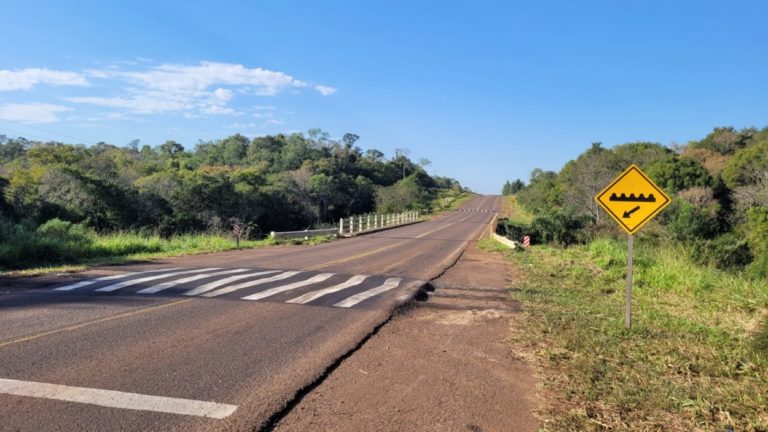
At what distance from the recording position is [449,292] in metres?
11.2

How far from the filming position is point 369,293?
34.3ft

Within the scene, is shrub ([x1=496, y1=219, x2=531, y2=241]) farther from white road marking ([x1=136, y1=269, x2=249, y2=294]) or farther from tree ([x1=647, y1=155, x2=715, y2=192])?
white road marking ([x1=136, y1=269, x2=249, y2=294])

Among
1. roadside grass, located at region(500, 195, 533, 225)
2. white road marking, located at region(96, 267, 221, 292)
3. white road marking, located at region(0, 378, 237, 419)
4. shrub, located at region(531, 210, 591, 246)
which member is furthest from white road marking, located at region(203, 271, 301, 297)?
roadside grass, located at region(500, 195, 533, 225)

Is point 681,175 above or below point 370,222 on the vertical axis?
above

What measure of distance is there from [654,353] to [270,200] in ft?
174

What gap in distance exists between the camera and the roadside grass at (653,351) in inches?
178

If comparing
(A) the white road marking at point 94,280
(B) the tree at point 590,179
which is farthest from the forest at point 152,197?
(B) the tree at point 590,179

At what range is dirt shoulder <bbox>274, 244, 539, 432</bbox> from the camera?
4289 mm

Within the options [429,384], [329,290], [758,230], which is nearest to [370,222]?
[758,230]

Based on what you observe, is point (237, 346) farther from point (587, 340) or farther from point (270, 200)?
point (270, 200)

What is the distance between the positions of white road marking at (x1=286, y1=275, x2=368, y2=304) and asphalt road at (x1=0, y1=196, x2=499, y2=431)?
2cm

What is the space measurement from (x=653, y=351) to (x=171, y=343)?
20.2 ft

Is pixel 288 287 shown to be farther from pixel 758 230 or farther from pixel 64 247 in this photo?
pixel 758 230

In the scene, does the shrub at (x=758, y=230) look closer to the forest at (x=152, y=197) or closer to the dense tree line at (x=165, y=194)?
the forest at (x=152, y=197)
